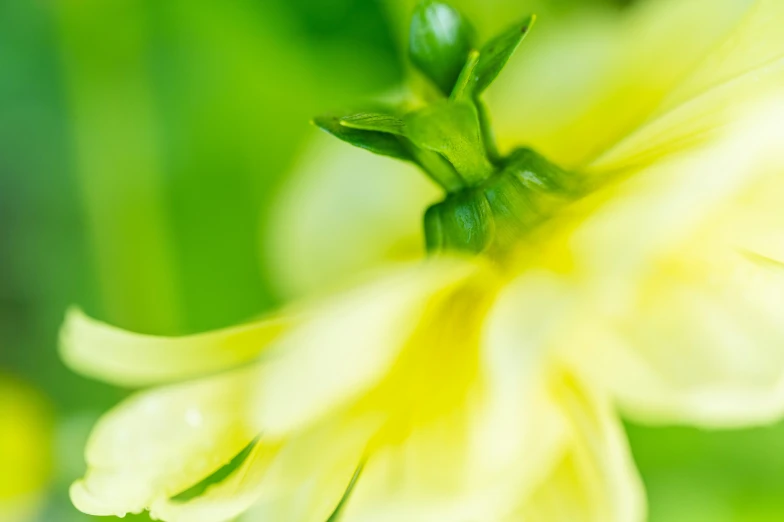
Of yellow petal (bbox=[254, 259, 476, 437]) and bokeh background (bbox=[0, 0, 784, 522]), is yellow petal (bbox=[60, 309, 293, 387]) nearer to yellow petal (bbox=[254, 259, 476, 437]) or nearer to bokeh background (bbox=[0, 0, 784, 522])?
yellow petal (bbox=[254, 259, 476, 437])

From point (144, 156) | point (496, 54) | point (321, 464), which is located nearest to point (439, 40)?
point (496, 54)

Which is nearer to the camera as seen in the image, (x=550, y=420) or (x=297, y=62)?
(x=550, y=420)

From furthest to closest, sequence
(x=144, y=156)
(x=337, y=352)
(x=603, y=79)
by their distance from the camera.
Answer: (x=144, y=156)
(x=603, y=79)
(x=337, y=352)

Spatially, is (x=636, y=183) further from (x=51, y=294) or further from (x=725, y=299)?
(x=51, y=294)

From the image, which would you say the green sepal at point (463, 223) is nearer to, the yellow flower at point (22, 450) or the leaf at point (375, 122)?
the leaf at point (375, 122)

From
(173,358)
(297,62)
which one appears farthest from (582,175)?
(297,62)

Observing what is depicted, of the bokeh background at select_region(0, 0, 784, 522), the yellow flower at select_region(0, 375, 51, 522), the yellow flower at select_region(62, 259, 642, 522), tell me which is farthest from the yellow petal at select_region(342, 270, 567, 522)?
the yellow flower at select_region(0, 375, 51, 522)

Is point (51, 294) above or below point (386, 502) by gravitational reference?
above

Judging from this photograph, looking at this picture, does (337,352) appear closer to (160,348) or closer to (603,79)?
(160,348)

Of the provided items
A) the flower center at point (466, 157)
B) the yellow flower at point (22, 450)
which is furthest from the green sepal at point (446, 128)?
the yellow flower at point (22, 450)
